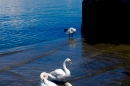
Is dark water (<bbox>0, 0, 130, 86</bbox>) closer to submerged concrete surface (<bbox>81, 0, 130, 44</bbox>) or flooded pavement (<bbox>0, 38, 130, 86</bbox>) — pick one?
flooded pavement (<bbox>0, 38, 130, 86</bbox>)

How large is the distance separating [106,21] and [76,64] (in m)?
12.6

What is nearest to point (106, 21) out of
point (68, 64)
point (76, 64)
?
point (76, 64)

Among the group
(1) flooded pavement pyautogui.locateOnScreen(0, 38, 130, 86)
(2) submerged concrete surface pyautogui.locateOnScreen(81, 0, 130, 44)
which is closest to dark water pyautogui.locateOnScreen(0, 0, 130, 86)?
(1) flooded pavement pyautogui.locateOnScreen(0, 38, 130, 86)

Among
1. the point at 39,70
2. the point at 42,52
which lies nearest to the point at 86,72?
the point at 39,70

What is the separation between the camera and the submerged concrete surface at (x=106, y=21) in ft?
84.7

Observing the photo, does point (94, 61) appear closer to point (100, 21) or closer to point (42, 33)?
point (100, 21)

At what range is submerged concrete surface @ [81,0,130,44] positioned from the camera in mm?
25812

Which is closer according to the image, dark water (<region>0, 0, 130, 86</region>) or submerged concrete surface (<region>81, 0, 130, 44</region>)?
dark water (<region>0, 0, 130, 86</region>)

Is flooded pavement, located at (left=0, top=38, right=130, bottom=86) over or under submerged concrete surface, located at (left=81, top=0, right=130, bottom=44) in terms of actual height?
under

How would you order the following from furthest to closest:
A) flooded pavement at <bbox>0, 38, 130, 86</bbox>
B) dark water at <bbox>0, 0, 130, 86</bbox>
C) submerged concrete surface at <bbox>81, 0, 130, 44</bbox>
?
submerged concrete surface at <bbox>81, 0, 130, 44</bbox>
dark water at <bbox>0, 0, 130, 86</bbox>
flooded pavement at <bbox>0, 38, 130, 86</bbox>

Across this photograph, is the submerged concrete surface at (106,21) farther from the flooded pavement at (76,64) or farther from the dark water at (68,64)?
the flooded pavement at (76,64)

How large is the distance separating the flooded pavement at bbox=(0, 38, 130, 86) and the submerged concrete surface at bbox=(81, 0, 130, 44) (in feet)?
11.1

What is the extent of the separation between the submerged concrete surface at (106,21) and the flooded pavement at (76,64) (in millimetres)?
3384

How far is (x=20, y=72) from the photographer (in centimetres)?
1534
